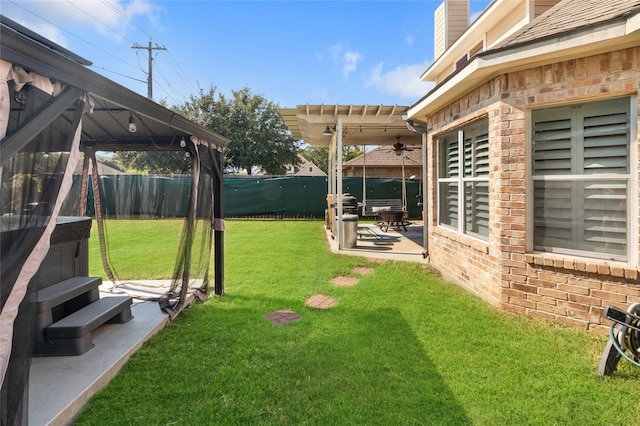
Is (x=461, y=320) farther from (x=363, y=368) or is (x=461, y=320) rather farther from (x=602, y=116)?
(x=602, y=116)

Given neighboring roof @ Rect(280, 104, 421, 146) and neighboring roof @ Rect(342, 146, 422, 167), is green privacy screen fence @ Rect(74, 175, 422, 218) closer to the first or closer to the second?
neighboring roof @ Rect(342, 146, 422, 167)

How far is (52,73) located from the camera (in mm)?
1759

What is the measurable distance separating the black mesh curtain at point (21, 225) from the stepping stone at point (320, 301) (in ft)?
9.58

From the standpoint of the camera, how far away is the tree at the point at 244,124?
937 inches

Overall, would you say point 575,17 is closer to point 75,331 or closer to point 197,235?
point 197,235

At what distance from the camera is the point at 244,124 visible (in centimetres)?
2417

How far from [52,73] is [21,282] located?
3.45 ft

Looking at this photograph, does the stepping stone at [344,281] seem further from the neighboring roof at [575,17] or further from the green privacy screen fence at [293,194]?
the green privacy screen fence at [293,194]

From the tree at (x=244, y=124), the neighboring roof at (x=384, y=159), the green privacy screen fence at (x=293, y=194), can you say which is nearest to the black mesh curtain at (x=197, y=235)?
the green privacy screen fence at (x=293, y=194)

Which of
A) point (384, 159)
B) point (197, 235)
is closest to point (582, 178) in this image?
point (197, 235)

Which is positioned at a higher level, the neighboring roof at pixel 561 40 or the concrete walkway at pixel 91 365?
the neighboring roof at pixel 561 40

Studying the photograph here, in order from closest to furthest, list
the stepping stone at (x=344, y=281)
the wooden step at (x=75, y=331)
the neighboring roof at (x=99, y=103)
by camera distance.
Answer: the neighboring roof at (x=99, y=103) < the wooden step at (x=75, y=331) < the stepping stone at (x=344, y=281)

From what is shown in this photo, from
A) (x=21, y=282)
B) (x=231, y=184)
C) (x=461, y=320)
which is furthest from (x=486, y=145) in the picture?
(x=231, y=184)

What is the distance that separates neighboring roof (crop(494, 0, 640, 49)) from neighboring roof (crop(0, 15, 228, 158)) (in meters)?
3.53
